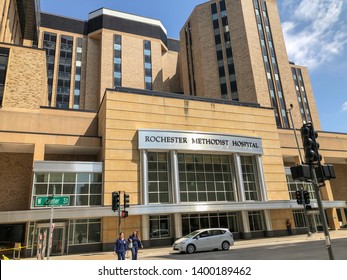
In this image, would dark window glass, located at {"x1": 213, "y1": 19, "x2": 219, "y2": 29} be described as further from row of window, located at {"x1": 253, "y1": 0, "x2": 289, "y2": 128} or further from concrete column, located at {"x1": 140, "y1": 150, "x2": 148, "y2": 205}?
concrete column, located at {"x1": 140, "y1": 150, "x2": 148, "y2": 205}

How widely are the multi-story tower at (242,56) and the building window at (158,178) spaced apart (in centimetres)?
2446

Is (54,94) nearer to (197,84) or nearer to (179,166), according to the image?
(197,84)

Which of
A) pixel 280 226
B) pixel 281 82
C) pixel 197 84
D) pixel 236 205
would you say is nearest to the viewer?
pixel 236 205

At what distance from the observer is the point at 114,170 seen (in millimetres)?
25719

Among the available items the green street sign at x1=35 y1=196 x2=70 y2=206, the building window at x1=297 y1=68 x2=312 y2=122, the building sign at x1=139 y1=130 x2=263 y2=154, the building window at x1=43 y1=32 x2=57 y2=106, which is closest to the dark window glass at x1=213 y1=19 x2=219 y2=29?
the building sign at x1=139 y1=130 x2=263 y2=154

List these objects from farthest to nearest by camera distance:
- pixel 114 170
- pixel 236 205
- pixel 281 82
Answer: pixel 281 82 < pixel 236 205 < pixel 114 170

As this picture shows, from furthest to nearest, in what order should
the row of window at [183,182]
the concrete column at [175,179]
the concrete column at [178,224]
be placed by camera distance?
the concrete column at [175,179]
the concrete column at [178,224]
the row of window at [183,182]

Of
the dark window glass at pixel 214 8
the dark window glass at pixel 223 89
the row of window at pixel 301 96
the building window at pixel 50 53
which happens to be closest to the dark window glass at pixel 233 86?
the dark window glass at pixel 223 89

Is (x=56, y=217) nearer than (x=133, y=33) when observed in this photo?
Yes

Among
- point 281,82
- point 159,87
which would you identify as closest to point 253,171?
point 281,82

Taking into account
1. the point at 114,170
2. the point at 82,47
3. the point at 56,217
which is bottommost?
the point at 56,217

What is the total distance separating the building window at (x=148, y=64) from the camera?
57375 millimetres

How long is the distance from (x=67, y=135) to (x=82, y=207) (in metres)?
8.13

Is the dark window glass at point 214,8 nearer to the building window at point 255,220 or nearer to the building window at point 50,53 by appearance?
the building window at point 50,53
